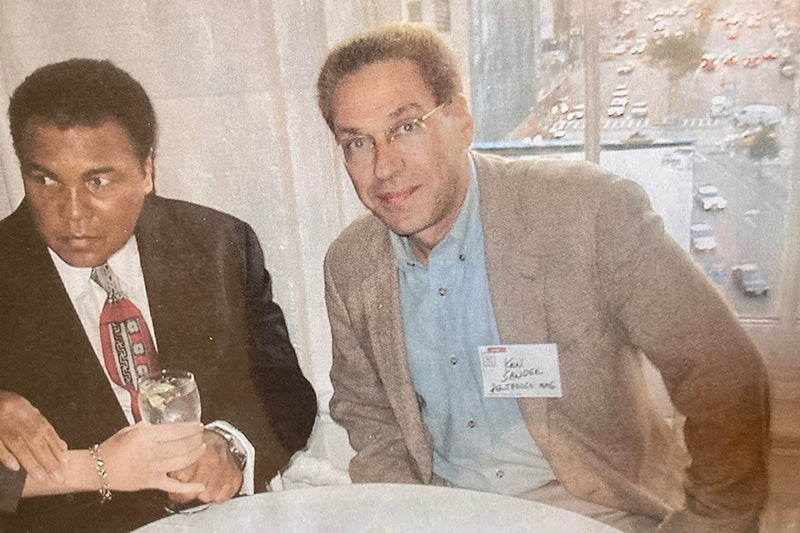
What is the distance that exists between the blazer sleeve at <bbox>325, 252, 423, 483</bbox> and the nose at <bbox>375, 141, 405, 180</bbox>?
31 centimetres

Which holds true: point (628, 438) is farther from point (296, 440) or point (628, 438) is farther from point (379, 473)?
point (296, 440)

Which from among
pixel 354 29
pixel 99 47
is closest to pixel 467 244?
pixel 354 29

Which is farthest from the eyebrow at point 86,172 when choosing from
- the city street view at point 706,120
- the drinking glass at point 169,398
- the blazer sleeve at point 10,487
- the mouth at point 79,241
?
the city street view at point 706,120

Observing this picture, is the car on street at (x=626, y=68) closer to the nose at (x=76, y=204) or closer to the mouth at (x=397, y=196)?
the mouth at (x=397, y=196)

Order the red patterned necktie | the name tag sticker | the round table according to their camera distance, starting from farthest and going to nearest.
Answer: the red patterned necktie, the name tag sticker, the round table

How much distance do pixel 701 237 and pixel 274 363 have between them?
873mm

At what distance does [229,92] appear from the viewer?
1166 millimetres

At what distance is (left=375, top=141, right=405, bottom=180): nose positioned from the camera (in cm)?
107

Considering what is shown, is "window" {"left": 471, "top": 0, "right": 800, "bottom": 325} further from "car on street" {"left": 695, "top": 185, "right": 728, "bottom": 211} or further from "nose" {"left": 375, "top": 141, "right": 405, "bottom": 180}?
"nose" {"left": 375, "top": 141, "right": 405, "bottom": 180}

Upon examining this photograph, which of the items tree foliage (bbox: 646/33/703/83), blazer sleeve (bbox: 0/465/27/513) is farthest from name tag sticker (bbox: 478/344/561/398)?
blazer sleeve (bbox: 0/465/27/513)

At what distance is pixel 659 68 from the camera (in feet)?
3.34

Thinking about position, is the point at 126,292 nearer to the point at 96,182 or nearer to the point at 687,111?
the point at 96,182

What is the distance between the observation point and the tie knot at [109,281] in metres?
1.24

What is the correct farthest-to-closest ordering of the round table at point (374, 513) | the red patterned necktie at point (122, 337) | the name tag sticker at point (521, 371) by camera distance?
the red patterned necktie at point (122, 337)
the name tag sticker at point (521, 371)
the round table at point (374, 513)
